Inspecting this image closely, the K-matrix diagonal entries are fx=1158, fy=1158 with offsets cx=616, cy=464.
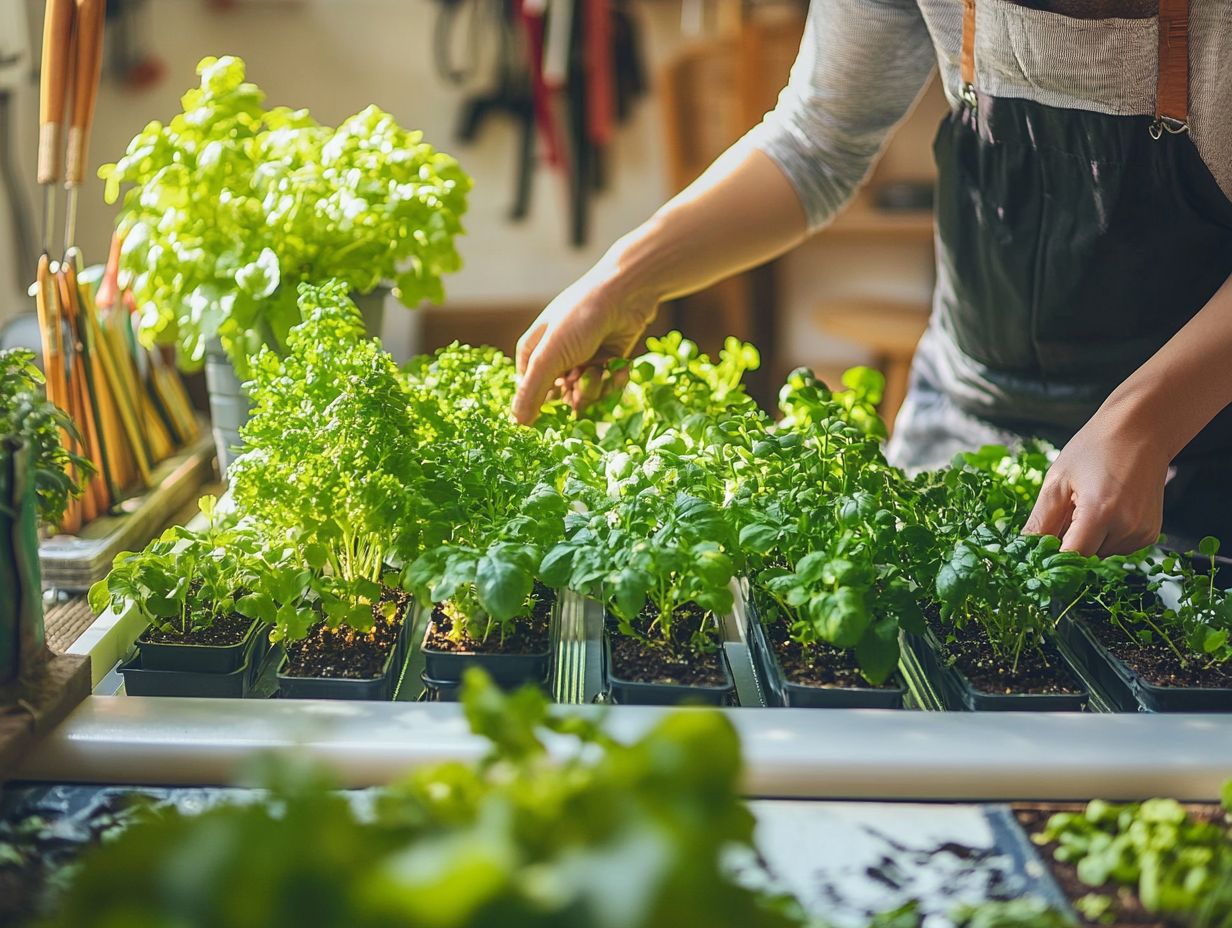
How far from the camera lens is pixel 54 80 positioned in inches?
47.4

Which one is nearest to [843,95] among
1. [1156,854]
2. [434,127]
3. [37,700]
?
[1156,854]

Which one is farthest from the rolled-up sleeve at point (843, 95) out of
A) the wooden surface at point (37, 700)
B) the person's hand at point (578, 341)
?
the wooden surface at point (37, 700)

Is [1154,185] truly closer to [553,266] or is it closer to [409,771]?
[409,771]

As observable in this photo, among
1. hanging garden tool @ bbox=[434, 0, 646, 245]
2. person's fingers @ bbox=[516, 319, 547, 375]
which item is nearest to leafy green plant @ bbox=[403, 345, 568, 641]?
person's fingers @ bbox=[516, 319, 547, 375]

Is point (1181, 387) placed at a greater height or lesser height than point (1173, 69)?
lesser

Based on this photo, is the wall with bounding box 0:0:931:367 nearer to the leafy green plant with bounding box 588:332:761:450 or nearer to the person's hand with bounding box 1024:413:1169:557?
the leafy green plant with bounding box 588:332:761:450

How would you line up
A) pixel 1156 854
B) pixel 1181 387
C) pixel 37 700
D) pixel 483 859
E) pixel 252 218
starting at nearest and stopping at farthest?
pixel 483 859 → pixel 1156 854 → pixel 37 700 → pixel 1181 387 → pixel 252 218

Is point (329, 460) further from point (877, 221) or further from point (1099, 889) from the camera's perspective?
point (877, 221)

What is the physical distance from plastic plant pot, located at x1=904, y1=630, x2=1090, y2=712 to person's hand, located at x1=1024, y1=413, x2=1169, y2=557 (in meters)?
0.12

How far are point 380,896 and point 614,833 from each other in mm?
94

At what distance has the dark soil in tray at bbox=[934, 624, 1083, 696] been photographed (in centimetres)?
96

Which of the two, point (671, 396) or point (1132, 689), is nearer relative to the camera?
point (1132, 689)

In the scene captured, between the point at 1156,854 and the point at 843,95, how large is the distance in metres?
1.07

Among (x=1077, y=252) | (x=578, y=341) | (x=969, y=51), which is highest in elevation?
(x=969, y=51)
